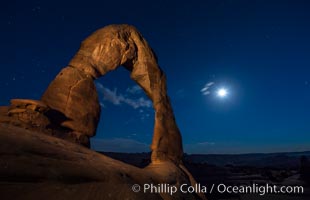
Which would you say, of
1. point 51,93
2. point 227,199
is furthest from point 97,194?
point 227,199

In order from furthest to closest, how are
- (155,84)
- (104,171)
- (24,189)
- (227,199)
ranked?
(227,199)
(155,84)
(104,171)
(24,189)

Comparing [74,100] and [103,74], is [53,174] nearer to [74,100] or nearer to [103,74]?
[74,100]

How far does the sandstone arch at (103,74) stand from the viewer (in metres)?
8.66

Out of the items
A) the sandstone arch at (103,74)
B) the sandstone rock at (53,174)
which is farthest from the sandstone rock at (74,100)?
the sandstone rock at (53,174)

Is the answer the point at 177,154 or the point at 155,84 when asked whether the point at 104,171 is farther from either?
the point at 155,84

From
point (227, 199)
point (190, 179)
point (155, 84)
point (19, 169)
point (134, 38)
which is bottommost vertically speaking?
point (227, 199)

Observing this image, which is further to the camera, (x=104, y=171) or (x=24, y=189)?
(x=104, y=171)

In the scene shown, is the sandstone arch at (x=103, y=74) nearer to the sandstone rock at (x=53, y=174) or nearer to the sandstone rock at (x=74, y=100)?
the sandstone rock at (x=74, y=100)

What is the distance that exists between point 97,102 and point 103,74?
4.60ft

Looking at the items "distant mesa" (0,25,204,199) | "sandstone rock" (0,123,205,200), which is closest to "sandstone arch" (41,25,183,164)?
"distant mesa" (0,25,204,199)

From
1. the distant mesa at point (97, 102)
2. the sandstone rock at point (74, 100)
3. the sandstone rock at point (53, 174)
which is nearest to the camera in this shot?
the sandstone rock at point (53, 174)

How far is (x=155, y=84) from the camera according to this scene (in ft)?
38.1

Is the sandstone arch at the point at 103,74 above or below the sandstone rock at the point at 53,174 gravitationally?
above

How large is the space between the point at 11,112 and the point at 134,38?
6.49 m
